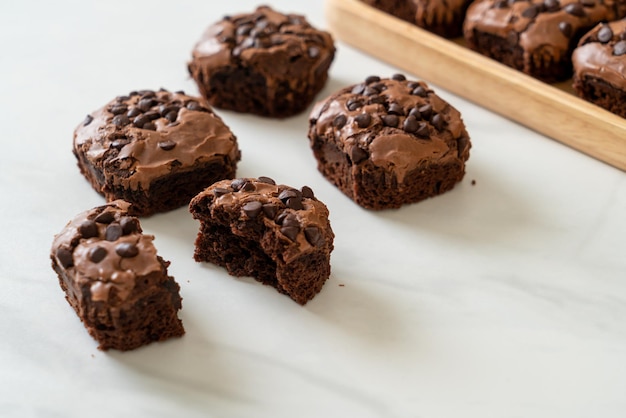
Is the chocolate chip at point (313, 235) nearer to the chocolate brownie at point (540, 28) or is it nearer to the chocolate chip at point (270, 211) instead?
the chocolate chip at point (270, 211)

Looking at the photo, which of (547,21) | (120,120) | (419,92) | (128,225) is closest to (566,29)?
(547,21)

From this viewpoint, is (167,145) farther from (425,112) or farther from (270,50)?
(425,112)

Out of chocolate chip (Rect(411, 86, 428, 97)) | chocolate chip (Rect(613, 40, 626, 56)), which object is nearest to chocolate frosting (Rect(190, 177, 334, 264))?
chocolate chip (Rect(411, 86, 428, 97))

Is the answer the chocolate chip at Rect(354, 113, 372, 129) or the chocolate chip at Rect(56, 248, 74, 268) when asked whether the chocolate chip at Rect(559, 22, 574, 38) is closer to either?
the chocolate chip at Rect(354, 113, 372, 129)

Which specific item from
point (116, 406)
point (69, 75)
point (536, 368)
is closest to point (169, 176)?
point (116, 406)

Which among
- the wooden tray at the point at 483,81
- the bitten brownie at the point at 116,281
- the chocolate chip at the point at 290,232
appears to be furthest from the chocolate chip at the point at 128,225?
the wooden tray at the point at 483,81

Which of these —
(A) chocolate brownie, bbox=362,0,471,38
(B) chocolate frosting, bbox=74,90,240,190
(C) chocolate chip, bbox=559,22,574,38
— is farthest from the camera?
(A) chocolate brownie, bbox=362,0,471,38
